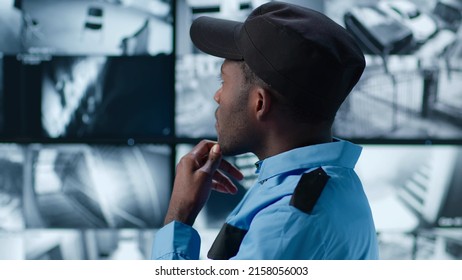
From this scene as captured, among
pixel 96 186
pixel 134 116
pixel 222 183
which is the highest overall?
pixel 222 183

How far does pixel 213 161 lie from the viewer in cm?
109

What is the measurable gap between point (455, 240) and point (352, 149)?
133 centimetres

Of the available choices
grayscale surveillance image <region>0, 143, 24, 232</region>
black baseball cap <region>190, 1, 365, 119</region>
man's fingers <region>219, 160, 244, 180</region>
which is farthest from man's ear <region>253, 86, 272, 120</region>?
grayscale surveillance image <region>0, 143, 24, 232</region>

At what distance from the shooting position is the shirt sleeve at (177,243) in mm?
1020

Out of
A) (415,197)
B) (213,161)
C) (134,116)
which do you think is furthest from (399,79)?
(213,161)

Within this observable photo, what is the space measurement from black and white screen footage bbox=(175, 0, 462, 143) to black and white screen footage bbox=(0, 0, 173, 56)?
143 millimetres

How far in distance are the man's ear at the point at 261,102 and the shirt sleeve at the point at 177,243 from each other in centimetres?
19

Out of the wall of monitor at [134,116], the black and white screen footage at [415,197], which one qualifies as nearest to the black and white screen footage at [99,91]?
the wall of monitor at [134,116]

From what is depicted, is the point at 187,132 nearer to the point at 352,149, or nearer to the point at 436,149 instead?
the point at 436,149

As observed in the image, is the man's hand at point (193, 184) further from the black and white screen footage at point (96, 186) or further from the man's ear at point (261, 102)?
the black and white screen footage at point (96, 186)

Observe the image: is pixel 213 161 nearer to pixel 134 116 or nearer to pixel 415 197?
pixel 134 116

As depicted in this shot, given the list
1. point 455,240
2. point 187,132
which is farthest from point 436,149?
point 187,132

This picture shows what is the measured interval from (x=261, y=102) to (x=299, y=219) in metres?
0.20

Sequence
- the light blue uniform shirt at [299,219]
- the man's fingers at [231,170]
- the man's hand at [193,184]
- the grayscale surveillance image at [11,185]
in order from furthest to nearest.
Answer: the grayscale surveillance image at [11,185]
the man's fingers at [231,170]
the man's hand at [193,184]
the light blue uniform shirt at [299,219]
